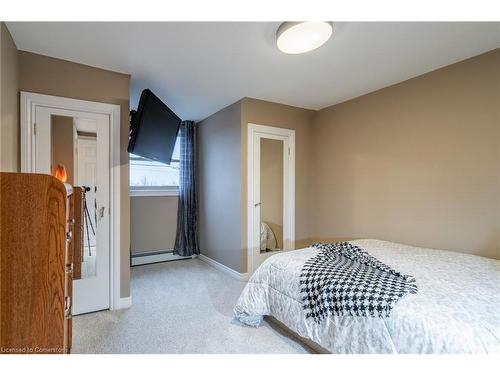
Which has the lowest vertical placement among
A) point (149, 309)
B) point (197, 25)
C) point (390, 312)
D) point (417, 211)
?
point (149, 309)

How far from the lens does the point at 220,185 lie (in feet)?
11.6

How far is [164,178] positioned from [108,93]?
6.33ft

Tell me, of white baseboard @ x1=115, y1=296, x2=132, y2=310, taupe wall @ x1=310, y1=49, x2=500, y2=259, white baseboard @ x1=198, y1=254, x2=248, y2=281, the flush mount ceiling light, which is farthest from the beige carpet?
the flush mount ceiling light

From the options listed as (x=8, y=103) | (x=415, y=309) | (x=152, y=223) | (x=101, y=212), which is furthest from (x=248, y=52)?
(x=152, y=223)

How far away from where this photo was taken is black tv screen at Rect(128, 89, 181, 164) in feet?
7.56

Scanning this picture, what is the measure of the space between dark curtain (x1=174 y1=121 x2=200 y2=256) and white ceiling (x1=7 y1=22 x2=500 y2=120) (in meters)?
1.21

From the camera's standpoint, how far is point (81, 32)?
1777mm

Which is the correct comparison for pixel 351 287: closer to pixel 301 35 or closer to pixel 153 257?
pixel 301 35

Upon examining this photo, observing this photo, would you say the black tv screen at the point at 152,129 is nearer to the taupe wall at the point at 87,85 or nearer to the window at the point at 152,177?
the taupe wall at the point at 87,85

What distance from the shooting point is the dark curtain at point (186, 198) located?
4.01 meters

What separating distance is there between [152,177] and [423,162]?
3.67 m

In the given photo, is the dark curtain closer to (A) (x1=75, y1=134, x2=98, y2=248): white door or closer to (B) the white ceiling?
(B) the white ceiling
